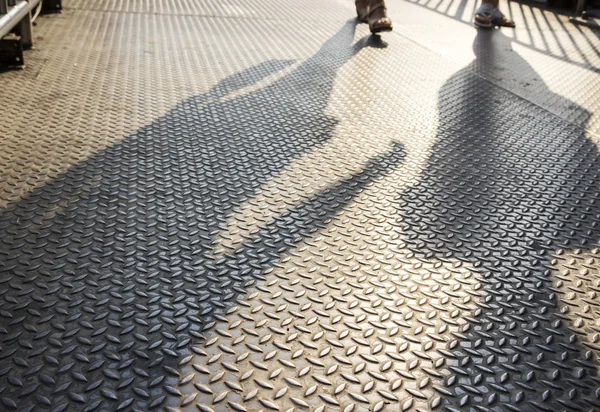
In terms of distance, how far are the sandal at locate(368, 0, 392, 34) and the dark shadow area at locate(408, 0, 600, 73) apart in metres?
1.37

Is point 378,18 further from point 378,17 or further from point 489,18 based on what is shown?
point 489,18

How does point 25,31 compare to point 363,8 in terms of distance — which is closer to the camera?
point 25,31

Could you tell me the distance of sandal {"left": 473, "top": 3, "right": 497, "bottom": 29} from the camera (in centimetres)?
678

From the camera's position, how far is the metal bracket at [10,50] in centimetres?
396

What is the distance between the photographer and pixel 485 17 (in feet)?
22.2

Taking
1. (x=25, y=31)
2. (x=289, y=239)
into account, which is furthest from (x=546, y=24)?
(x=289, y=239)

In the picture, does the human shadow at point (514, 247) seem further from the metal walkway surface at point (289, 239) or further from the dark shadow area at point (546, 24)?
the dark shadow area at point (546, 24)

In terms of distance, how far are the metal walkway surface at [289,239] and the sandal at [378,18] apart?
4.15 ft

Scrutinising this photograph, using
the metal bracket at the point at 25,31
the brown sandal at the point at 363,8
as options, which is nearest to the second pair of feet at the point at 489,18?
the brown sandal at the point at 363,8

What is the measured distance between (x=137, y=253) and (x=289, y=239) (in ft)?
1.74

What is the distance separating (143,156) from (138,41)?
7.86 ft

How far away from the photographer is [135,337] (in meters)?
1.79

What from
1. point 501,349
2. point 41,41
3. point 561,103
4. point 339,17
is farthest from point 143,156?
point 339,17

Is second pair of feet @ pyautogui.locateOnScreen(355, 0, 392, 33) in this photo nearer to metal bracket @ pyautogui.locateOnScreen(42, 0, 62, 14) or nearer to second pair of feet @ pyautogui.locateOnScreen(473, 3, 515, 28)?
second pair of feet @ pyautogui.locateOnScreen(473, 3, 515, 28)
